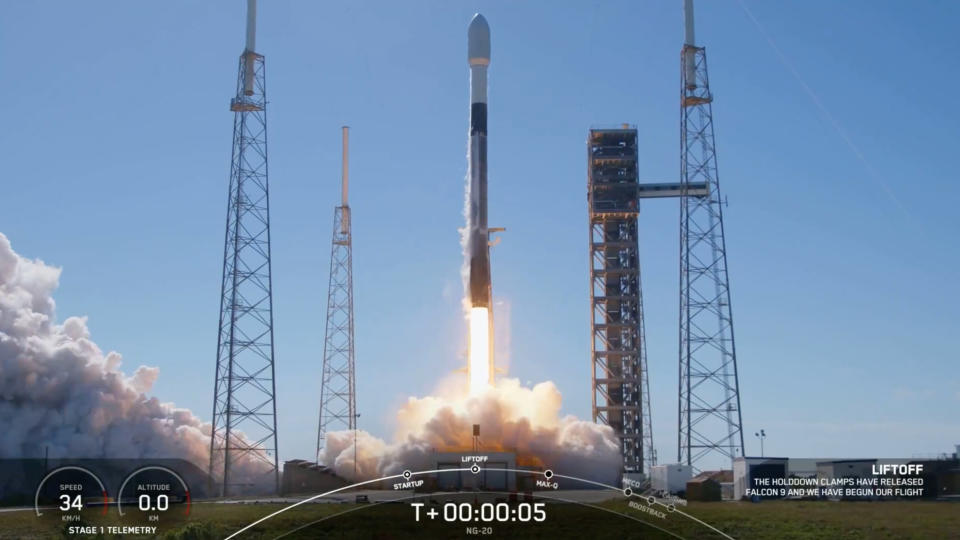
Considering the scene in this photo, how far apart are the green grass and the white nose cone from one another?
122 feet

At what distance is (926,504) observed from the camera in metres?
47.9

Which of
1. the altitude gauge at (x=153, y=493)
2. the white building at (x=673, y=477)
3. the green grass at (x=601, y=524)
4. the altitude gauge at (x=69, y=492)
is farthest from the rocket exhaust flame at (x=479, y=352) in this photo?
the altitude gauge at (x=153, y=493)

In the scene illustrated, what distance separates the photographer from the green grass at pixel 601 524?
1489 inches

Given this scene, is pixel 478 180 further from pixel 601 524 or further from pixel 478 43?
pixel 601 524

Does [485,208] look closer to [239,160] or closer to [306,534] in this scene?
[239,160]

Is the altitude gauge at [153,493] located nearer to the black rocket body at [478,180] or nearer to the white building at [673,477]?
the white building at [673,477]

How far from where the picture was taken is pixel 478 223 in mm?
76438

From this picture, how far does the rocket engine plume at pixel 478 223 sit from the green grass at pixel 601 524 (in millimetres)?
27339

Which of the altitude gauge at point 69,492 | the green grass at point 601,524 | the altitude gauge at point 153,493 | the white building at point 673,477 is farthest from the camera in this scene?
the white building at point 673,477

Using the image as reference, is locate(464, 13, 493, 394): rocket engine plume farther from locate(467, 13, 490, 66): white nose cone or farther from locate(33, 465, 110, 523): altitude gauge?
locate(33, 465, 110, 523): altitude gauge

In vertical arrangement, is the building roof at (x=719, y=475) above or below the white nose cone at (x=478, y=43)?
below

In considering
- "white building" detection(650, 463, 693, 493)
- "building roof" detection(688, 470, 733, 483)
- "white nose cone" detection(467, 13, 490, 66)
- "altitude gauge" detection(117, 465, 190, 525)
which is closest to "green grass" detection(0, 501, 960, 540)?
"altitude gauge" detection(117, 465, 190, 525)

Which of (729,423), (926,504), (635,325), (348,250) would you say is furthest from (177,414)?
(926,504)

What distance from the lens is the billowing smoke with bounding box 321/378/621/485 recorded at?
3024 inches
